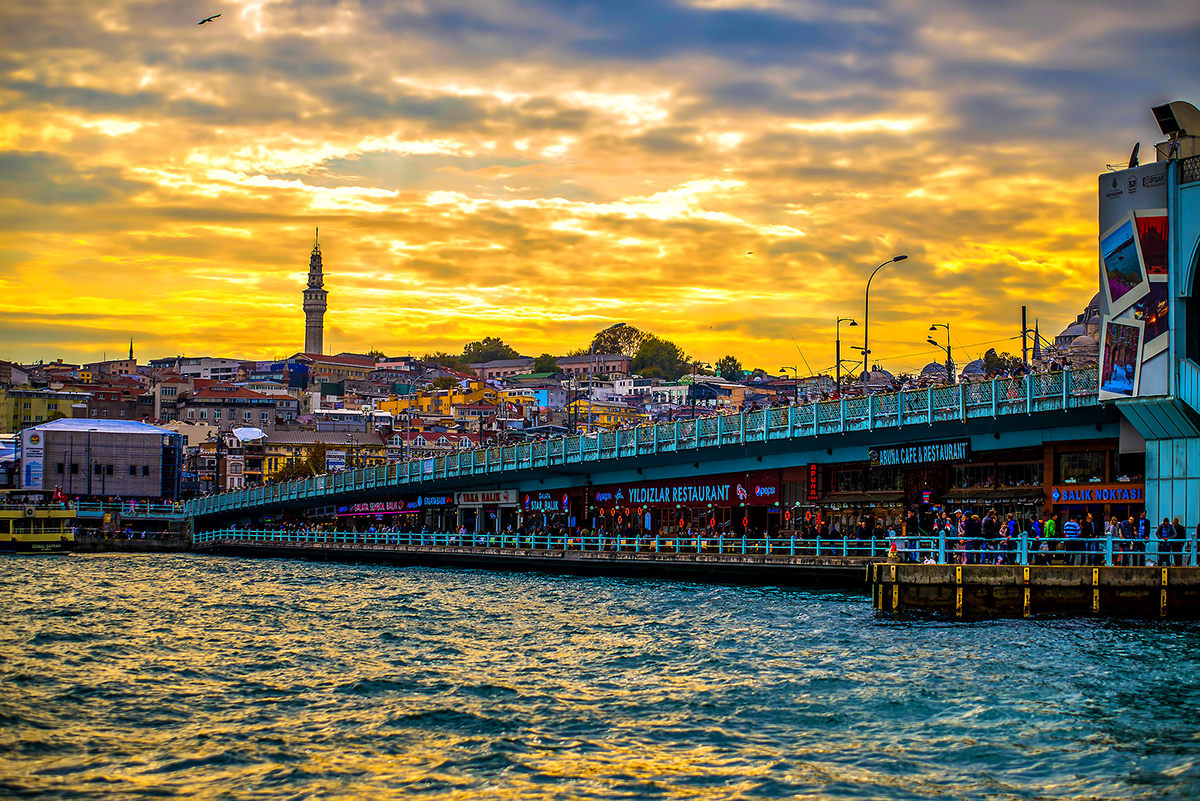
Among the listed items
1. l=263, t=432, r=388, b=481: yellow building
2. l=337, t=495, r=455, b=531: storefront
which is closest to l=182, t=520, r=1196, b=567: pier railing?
l=337, t=495, r=455, b=531: storefront

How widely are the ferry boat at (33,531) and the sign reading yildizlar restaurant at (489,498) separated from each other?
25.1 meters

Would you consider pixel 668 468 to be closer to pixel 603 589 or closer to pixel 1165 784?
pixel 603 589

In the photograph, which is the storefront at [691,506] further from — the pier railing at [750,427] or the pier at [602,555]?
the pier at [602,555]

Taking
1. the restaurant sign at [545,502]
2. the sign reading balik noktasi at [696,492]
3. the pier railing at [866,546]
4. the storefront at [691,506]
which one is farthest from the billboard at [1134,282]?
the restaurant sign at [545,502]

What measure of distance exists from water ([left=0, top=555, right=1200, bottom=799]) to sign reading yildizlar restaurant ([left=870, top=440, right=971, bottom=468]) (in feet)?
39.2

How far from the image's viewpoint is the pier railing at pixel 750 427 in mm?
39625

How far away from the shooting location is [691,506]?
196 ft

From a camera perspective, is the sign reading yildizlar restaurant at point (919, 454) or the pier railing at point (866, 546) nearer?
the pier railing at point (866, 546)

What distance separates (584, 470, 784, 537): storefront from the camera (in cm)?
5506

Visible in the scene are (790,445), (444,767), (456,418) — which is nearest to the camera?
(444,767)

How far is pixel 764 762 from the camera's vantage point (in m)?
Result: 16.6

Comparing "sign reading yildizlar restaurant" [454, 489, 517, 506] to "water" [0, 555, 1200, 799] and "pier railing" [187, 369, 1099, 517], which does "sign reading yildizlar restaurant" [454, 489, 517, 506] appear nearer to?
"pier railing" [187, 369, 1099, 517]

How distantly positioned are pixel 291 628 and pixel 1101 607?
19454mm

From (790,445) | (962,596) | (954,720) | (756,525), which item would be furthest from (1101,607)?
(756,525)
